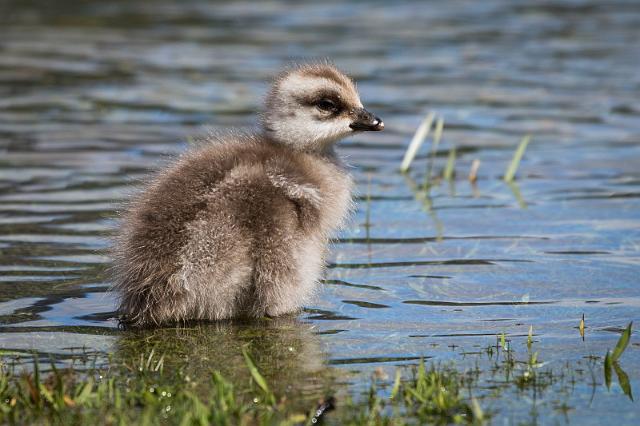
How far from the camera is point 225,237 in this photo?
5.52 meters

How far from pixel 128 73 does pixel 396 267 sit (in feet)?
26.0

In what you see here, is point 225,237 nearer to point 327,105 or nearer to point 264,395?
point 264,395

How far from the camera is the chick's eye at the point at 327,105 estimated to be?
6520mm

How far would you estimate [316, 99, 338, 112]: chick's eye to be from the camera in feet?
21.4

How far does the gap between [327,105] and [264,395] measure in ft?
7.98

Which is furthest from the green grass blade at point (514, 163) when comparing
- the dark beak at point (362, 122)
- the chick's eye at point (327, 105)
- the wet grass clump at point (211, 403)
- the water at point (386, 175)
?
the wet grass clump at point (211, 403)

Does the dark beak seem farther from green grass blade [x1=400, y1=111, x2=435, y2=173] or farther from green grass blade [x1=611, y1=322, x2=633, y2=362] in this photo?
green grass blade [x1=400, y1=111, x2=435, y2=173]

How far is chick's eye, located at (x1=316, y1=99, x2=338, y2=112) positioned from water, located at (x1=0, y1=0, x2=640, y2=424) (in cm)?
57

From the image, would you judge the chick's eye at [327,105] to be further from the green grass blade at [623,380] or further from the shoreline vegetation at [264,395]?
the green grass blade at [623,380]

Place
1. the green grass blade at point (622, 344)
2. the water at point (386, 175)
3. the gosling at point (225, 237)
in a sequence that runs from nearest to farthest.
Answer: the green grass blade at point (622, 344), the water at point (386, 175), the gosling at point (225, 237)

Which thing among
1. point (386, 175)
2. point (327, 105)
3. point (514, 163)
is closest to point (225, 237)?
point (327, 105)

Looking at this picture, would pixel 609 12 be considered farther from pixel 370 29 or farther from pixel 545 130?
pixel 545 130

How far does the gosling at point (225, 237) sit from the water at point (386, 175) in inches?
5.4

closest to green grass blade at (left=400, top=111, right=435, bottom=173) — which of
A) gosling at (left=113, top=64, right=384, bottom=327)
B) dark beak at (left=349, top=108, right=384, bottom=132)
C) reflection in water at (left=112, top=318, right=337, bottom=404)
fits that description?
dark beak at (left=349, top=108, right=384, bottom=132)
